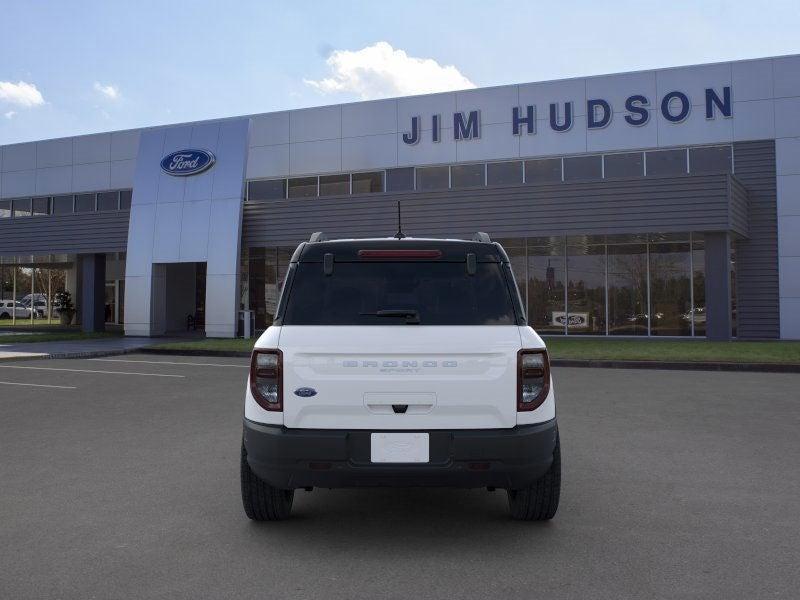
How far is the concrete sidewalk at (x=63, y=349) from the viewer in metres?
17.1

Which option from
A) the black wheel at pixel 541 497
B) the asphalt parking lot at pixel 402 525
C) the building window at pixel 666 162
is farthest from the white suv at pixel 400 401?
the building window at pixel 666 162

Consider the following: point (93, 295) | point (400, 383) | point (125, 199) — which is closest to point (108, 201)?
point (125, 199)

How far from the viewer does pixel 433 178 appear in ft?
79.8

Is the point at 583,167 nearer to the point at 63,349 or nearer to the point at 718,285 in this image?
the point at 718,285

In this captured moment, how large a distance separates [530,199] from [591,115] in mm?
4050

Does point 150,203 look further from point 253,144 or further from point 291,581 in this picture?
point 291,581

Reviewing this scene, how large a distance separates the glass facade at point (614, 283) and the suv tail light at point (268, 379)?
18908mm

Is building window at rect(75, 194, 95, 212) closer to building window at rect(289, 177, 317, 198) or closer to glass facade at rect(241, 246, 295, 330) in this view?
glass facade at rect(241, 246, 295, 330)

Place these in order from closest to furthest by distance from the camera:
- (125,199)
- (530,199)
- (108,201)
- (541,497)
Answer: (541,497) → (530,199) → (125,199) → (108,201)

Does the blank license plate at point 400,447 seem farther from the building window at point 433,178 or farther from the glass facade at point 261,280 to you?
the glass facade at point 261,280

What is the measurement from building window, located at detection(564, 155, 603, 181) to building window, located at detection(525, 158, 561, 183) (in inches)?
11.8

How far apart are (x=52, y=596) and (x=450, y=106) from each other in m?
22.5

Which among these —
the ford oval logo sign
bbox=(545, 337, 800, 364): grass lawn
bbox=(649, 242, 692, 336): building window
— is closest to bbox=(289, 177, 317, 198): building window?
the ford oval logo sign

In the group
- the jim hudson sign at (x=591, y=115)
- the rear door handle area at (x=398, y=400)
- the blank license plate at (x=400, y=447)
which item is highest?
the jim hudson sign at (x=591, y=115)
